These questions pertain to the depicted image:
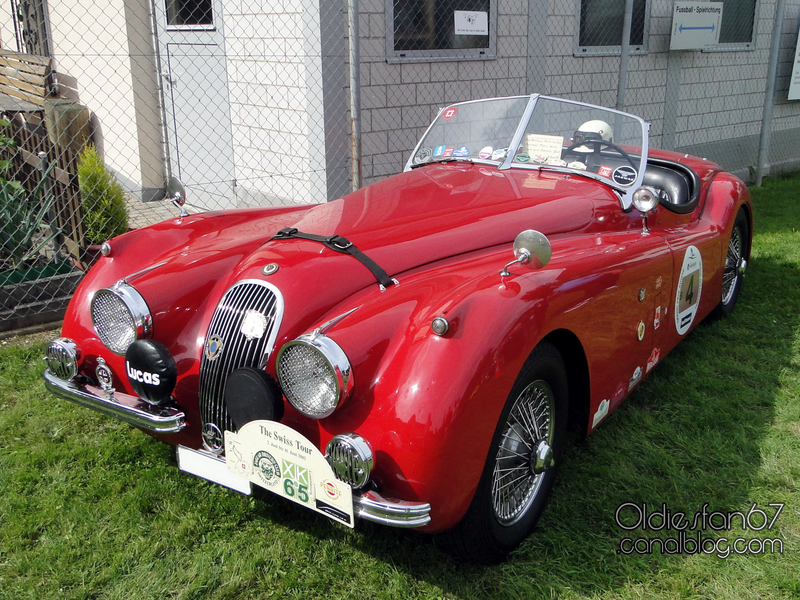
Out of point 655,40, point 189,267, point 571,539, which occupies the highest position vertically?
point 655,40

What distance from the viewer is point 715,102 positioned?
33.7ft

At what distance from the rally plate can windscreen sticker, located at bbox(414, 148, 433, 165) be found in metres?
2.28

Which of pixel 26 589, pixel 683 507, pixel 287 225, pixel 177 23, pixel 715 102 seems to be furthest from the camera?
pixel 715 102

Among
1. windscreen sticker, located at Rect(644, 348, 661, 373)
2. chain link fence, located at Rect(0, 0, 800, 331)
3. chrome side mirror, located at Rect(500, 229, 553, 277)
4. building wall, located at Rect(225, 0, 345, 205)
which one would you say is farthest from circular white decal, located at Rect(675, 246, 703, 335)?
building wall, located at Rect(225, 0, 345, 205)

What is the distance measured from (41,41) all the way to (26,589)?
29.5 feet

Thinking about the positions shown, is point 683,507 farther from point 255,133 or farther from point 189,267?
point 255,133

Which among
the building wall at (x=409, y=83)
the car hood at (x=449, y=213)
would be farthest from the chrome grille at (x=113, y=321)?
the building wall at (x=409, y=83)

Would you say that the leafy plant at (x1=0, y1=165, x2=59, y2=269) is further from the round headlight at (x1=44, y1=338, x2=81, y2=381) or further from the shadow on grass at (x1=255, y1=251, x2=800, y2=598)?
the shadow on grass at (x1=255, y1=251, x2=800, y2=598)

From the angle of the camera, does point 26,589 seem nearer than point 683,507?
Yes

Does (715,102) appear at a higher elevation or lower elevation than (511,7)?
lower

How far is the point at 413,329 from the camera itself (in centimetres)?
224

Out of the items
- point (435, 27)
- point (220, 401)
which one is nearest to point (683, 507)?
point (220, 401)

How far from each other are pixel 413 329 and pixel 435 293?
20cm

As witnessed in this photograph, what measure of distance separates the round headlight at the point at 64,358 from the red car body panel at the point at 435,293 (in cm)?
10
